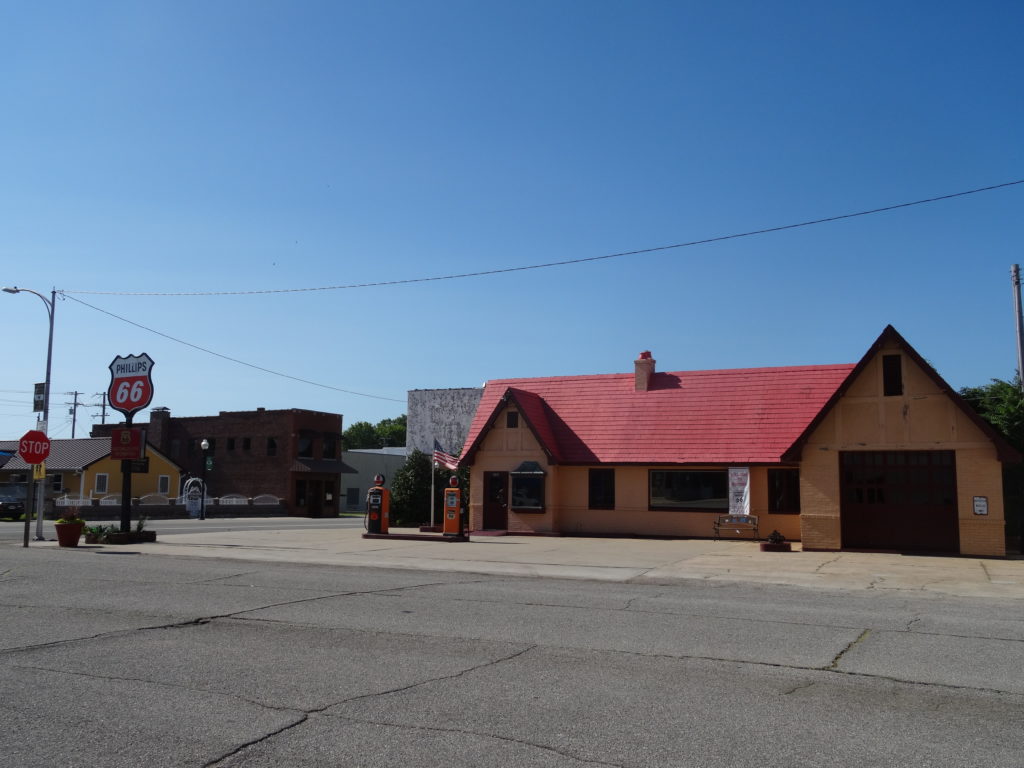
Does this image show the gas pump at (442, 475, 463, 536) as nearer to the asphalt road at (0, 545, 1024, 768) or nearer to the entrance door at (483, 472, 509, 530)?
the entrance door at (483, 472, 509, 530)

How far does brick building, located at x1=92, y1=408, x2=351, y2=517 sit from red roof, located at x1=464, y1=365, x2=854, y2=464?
3149 cm

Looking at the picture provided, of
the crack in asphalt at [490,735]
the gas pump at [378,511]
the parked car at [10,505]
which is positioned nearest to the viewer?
the crack in asphalt at [490,735]

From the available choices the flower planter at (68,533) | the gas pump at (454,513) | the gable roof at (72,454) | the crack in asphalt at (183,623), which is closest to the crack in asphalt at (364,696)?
the crack in asphalt at (183,623)

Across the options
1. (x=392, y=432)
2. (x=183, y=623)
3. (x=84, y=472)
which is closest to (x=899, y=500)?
(x=183, y=623)

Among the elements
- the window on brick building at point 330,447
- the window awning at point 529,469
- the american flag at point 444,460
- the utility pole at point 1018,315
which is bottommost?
the window awning at point 529,469

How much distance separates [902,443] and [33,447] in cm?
2390

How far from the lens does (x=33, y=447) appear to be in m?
23.5

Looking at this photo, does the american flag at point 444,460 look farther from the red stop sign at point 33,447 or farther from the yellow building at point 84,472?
the yellow building at point 84,472

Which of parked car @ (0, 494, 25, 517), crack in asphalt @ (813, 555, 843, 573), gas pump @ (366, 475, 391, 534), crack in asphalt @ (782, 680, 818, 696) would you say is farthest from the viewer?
parked car @ (0, 494, 25, 517)

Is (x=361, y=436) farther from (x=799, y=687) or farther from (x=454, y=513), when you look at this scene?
(x=799, y=687)

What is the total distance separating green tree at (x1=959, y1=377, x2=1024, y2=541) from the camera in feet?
76.8

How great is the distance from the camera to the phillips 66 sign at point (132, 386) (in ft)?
88.9

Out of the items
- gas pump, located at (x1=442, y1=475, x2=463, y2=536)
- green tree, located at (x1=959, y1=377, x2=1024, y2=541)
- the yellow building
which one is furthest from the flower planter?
the yellow building

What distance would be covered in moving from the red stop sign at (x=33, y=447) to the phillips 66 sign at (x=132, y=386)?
10.8 feet
